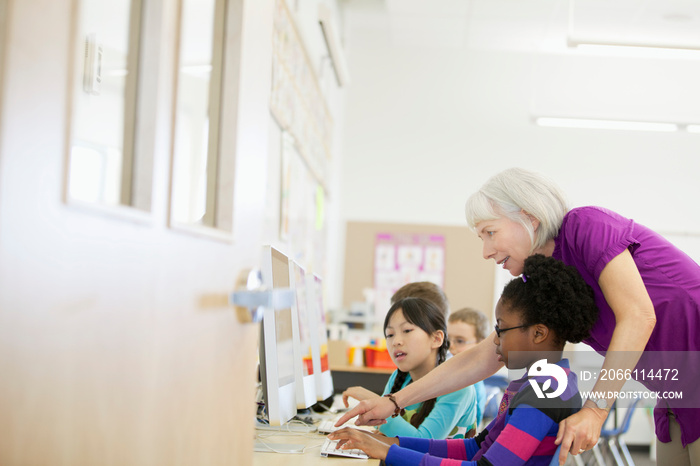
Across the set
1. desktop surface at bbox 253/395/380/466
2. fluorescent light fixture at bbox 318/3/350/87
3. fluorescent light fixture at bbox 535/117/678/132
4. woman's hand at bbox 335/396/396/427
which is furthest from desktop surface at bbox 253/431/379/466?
fluorescent light fixture at bbox 535/117/678/132

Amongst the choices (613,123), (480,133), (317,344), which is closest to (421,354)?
(317,344)

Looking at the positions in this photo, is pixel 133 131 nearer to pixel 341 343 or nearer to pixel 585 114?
pixel 341 343

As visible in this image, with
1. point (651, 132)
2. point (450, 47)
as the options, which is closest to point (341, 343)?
point (450, 47)

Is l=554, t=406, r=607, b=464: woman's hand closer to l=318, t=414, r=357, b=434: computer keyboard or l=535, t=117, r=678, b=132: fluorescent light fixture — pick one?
l=318, t=414, r=357, b=434: computer keyboard

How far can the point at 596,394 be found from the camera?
115 cm

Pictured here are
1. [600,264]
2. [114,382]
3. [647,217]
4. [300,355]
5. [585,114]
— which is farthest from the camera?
[647,217]

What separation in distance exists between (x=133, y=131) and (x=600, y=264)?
948 millimetres

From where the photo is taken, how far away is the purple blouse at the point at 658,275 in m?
1.26

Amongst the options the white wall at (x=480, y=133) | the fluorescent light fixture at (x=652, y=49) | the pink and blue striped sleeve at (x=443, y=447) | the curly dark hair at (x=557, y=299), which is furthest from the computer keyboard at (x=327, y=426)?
the white wall at (x=480, y=133)

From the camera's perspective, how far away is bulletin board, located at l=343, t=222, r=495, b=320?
6121 millimetres

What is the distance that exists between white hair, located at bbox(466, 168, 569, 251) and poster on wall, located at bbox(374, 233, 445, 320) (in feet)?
15.8

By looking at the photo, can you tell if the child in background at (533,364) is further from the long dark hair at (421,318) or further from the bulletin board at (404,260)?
the bulletin board at (404,260)

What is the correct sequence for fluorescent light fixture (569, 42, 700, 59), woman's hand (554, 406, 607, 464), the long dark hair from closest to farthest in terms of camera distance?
woman's hand (554, 406, 607, 464) < the long dark hair < fluorescent light fixture (569, 42, 700, 59)

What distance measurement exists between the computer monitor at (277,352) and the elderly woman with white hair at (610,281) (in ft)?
0.58
